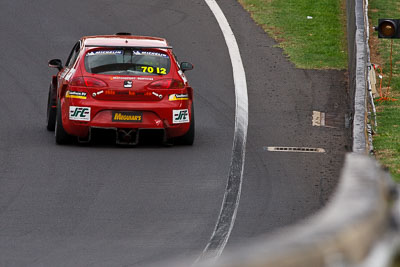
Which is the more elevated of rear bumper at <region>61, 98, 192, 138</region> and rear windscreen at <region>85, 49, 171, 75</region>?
rear windscreen at <region>85, 49, 171, 75</region>

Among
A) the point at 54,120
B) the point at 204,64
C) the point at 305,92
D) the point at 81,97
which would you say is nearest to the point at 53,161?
the point at 81,97

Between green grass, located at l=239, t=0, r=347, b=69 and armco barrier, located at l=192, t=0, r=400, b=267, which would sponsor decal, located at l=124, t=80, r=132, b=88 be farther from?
armco barrier, located at l=192, t=0, r=400, b=267

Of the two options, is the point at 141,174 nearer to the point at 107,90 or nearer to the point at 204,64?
the point at 107,90

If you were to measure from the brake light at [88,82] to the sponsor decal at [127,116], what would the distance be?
0.47 metres

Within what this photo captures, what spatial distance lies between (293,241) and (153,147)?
41.0ft

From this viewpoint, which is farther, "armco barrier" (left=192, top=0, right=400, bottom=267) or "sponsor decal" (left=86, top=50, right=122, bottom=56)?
"sponsor decal" (left=86, top=50, right=122, bottom=56)

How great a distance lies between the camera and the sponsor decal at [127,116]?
15320 mm

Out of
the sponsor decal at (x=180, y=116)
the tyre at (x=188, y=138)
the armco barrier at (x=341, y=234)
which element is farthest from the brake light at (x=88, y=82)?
the armco barrier at (x=341, y=234)

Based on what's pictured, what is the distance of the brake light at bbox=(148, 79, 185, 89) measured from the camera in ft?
51.0

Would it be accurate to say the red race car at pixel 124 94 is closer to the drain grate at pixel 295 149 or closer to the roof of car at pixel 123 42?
the roof of car at pixel 123 42

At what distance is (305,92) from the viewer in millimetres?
20000

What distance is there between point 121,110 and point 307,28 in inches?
457

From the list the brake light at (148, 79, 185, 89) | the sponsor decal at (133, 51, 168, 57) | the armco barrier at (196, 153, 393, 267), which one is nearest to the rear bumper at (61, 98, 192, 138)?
the brake light at (148, 79, 185, 89)

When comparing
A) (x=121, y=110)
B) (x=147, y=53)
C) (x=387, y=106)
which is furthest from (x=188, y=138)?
(x=387, y=106)
